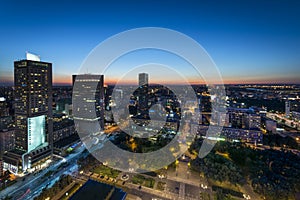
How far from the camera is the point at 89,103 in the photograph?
9672 mm

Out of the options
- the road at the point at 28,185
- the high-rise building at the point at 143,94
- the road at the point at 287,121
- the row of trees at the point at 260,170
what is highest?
the high-rise building at the point at 143,94

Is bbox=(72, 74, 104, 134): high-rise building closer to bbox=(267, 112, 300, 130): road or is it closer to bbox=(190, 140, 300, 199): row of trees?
bbox=(190, 140, 300, 199): row of trees

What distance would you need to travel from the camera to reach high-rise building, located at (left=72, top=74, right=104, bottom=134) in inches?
373

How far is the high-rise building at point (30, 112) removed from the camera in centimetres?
587

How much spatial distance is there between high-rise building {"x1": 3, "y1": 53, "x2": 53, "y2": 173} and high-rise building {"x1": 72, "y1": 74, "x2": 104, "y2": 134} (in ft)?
9.50

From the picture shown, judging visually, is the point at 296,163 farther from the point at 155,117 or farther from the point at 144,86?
the point at 144,86

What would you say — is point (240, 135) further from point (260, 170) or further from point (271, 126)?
point (260, 170)

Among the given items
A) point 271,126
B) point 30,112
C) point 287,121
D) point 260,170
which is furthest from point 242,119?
point 30,112

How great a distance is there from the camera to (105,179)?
4883 mm

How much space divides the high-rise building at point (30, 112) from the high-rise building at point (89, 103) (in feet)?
9.50

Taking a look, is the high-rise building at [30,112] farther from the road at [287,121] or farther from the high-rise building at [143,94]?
the road at [287,121]

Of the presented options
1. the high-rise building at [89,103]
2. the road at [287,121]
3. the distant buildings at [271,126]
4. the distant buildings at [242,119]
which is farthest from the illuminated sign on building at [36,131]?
the road at [287,121]

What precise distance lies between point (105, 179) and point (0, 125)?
712cm

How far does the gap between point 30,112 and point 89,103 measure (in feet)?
12.3
